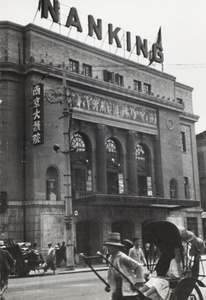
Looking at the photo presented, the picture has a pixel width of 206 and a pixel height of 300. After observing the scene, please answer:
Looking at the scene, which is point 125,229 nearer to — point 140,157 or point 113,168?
point 113,168

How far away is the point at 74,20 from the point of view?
32.6 m

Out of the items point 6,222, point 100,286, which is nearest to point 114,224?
point 6,222

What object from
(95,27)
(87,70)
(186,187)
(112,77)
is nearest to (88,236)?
(87,70)

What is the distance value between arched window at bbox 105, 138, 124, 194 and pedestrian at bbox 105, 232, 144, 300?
2698cm

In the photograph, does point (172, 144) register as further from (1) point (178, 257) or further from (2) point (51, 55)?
(1) point (178, 257)

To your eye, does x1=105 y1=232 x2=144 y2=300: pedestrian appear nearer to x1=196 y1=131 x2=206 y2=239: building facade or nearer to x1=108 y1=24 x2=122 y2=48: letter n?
x1=108 y1=24 x2=122 y2=48: letter n

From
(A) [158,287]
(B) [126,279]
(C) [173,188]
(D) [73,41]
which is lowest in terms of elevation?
(A) [158,287]

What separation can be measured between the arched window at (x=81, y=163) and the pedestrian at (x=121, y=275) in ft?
79.5

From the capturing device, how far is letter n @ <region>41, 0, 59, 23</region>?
30.3 metres

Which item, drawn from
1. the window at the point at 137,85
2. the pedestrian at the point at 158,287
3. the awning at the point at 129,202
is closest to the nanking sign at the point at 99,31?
the window at the point at 137,85

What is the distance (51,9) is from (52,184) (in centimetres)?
1208

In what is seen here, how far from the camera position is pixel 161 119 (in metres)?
39.2

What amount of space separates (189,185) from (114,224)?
11.4m

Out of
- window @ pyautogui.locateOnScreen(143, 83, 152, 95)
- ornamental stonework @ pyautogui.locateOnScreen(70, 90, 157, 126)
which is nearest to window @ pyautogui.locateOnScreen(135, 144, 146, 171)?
ornamental stonework @ pyautogui.locateOnScreen(70, 90, 157, 126)
